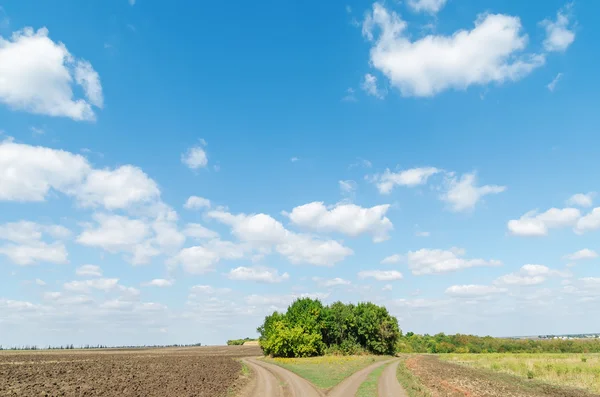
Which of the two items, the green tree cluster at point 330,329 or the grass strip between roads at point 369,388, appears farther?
the green tree cluster at point 330,329

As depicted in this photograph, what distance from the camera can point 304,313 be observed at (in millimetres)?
97438

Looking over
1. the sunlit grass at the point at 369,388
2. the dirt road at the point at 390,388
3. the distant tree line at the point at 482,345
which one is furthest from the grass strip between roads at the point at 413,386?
the distant tree line at the point at 482,345

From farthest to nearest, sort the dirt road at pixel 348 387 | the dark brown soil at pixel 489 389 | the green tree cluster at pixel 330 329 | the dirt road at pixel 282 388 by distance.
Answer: the green tree cluster at pixel 330 329
the dirt road at pixel 282 388
the dark brown soil at pixel 489 389
the dirt road at pixel 348 387

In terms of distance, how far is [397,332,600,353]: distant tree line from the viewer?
14012cm

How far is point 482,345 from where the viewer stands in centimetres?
15462

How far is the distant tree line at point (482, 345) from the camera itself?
14012 cm

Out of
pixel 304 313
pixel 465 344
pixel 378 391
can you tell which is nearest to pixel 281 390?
pixel 378 391

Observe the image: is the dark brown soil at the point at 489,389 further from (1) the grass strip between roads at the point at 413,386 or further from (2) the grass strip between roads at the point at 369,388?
(2) the grass strip between roads at the point at 369,388

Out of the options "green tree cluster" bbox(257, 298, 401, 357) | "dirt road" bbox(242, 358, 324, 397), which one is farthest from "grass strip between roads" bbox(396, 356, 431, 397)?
"green tree cluster" bbox(257, 298, 401, 357)

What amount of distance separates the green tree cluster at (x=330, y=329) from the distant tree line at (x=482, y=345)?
98.6ft

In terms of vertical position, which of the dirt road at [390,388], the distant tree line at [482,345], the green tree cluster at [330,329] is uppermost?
the green tree cluster at [330,329]

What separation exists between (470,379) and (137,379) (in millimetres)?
37397

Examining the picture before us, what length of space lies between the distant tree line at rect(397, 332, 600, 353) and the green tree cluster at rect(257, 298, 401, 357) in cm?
3005

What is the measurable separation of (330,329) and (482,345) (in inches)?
3394
